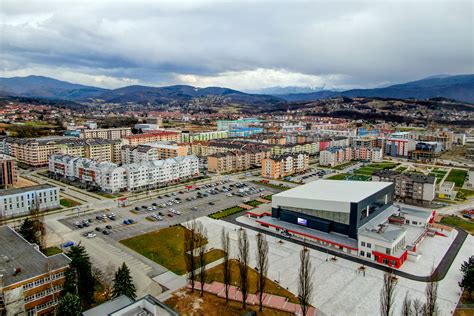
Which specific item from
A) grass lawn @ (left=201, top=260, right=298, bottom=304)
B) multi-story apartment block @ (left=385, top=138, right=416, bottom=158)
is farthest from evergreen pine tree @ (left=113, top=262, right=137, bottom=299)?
multi-story apartment block @ (left=385, top=138, right=416, bottom=158)

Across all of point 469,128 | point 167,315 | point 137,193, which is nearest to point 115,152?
point 137,193

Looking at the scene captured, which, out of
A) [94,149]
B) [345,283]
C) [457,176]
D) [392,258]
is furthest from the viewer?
[94,149]

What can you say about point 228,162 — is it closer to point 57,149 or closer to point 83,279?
point 57,149

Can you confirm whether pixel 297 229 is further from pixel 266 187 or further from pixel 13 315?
pixel 13 315

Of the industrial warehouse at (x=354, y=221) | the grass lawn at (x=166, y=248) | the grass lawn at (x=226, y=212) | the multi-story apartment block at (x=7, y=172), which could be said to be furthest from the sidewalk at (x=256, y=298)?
the multi-story apartment block at (x=7, y=172)

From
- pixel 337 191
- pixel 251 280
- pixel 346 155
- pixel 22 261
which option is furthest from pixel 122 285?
pixel 346 155

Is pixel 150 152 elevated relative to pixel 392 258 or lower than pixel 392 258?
elevated

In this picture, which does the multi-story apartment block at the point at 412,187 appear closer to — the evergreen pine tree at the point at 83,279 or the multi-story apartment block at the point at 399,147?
the evergreen pine tree at the point at 83,279
